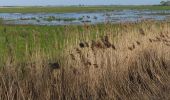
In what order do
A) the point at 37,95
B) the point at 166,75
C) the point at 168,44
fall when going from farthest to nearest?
1. the point at 168,44
2. the point at 166,75
3. the point at 37,95

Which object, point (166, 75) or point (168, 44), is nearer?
point (166, 75)

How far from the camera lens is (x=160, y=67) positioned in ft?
33.0

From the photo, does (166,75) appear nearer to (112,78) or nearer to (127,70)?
(127,70)

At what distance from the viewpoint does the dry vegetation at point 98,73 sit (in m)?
7.58

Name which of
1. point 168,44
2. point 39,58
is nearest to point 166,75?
point 168,44

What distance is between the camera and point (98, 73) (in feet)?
27.3

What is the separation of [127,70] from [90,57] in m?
1.13

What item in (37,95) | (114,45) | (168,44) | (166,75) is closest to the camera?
(37,95)

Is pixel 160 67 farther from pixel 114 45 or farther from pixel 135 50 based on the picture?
pixel 114 45

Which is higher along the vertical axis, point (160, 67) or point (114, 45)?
point (114, 45)

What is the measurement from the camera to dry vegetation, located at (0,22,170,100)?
7.58 metres

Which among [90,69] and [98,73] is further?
[98,73]

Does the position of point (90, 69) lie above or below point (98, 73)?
above

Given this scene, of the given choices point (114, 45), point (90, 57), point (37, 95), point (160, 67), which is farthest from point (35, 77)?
point (160, 67)
